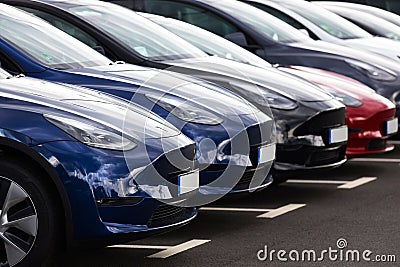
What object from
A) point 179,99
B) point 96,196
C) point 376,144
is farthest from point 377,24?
point 96,196

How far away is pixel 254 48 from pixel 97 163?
5.40 meters

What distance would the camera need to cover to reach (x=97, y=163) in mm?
6207

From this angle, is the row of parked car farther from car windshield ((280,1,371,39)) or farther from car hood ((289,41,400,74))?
car windshield ((280,1,371,39))

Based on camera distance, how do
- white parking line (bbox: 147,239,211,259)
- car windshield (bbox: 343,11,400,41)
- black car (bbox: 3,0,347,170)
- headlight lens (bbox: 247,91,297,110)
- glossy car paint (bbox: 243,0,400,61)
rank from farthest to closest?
1. car windshield (bbox: 343,11,400,41)
2. glossy car paint (bbox: 243,0,400,61)
3. black car (bbox: 3,0,347,170)
4. headlight lens (bbox: 247,91,297,110)
5. white parking line (bbox: 147,239,211,259)

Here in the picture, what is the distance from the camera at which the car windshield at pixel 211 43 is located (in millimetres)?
10281

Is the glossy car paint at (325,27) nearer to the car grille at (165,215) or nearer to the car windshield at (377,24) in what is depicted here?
the car windshield at (377,24)

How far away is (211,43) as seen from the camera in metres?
10.5

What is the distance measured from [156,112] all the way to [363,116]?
3.01m

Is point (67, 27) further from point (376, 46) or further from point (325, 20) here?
point (376, 46)

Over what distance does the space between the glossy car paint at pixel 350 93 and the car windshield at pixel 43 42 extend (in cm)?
210

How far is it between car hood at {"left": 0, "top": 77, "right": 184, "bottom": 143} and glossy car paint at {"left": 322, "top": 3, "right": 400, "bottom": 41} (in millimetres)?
8895

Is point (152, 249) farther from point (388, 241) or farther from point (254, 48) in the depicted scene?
point (254, 48)

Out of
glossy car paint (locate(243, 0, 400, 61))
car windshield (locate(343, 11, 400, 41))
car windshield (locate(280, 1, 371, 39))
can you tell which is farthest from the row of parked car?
car windshield (locate(343, 11, 400, 41))

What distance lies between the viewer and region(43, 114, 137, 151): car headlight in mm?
6262
